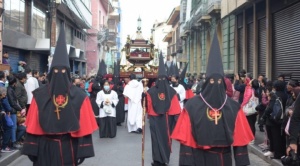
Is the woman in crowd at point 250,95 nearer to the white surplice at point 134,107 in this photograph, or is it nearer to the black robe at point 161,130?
the black robe at point 161,130

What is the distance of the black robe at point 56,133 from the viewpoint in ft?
19.9

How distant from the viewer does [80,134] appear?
6.17 m

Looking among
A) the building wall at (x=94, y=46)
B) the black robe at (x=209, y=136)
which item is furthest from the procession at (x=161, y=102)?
the building wall at (x=94, y=46)

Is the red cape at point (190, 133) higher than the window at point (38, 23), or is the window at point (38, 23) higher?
the window at point (38, 23)

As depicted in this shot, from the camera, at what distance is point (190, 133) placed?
5559 millimetres

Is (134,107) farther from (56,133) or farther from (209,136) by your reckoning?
(209,136)

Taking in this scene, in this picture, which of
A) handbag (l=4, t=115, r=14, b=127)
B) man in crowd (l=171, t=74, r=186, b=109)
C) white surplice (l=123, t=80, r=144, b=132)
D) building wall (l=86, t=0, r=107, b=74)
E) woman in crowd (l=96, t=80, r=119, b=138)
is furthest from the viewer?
building wall (l=86, t=0, r=107, b=74)

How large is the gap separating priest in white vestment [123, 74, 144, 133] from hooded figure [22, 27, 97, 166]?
9079 millimetres

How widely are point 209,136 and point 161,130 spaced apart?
4.23 m

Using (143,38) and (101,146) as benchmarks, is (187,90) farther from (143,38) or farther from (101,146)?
(143,38)

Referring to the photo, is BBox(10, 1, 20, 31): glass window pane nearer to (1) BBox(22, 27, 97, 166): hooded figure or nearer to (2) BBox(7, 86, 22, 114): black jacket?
(2) BBox(7, 86, 22, 114): black jacket

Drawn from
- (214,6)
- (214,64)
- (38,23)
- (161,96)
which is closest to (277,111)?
(161,96)

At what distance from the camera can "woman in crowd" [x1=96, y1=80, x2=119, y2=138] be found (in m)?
13.9

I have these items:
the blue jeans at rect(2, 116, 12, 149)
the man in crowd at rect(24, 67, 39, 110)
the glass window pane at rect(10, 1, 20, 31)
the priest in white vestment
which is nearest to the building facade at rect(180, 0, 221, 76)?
the priest in white vestment
